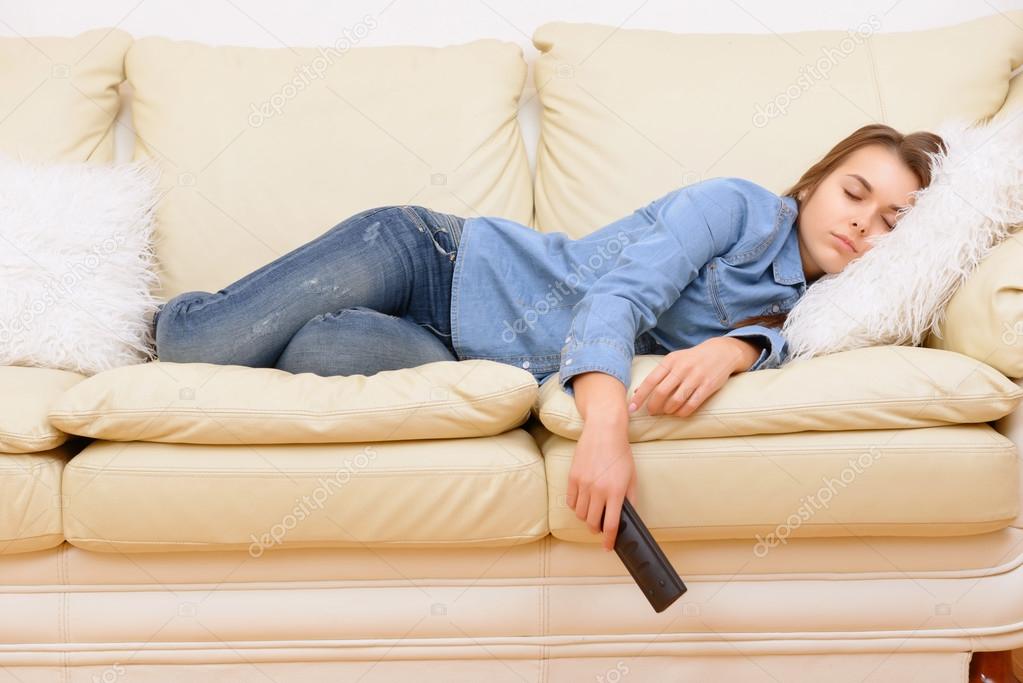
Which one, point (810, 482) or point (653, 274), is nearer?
point (810, 482)

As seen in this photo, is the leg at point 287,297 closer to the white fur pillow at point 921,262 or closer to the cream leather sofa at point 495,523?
the cream leather sofa at point 495,523

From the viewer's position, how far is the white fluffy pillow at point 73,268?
4.65 feet

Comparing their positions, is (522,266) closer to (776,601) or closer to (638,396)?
(638,396)

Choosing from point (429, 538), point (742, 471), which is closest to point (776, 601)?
point (742, 471)

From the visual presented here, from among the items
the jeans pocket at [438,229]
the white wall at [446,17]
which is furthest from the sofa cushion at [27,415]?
the white wall at [446,17]

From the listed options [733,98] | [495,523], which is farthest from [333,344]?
[733,98]

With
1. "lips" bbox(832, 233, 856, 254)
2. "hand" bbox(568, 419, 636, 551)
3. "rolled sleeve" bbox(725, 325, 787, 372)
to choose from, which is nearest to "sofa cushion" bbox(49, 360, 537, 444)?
"hand" bbox(568, 419, 636, 551)

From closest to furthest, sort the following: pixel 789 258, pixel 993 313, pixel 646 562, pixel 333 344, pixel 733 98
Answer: pixel 646 562 < pixel 993 313 < pixel 333 344 < pixel 789 258 < pixel 733 98

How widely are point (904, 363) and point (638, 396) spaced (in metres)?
0.36

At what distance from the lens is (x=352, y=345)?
132cm

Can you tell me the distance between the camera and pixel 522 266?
149 centimetres

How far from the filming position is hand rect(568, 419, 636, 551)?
43.1 inches

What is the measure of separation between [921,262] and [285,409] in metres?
0.90

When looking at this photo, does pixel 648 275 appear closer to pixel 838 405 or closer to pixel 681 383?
pixel 681 383
